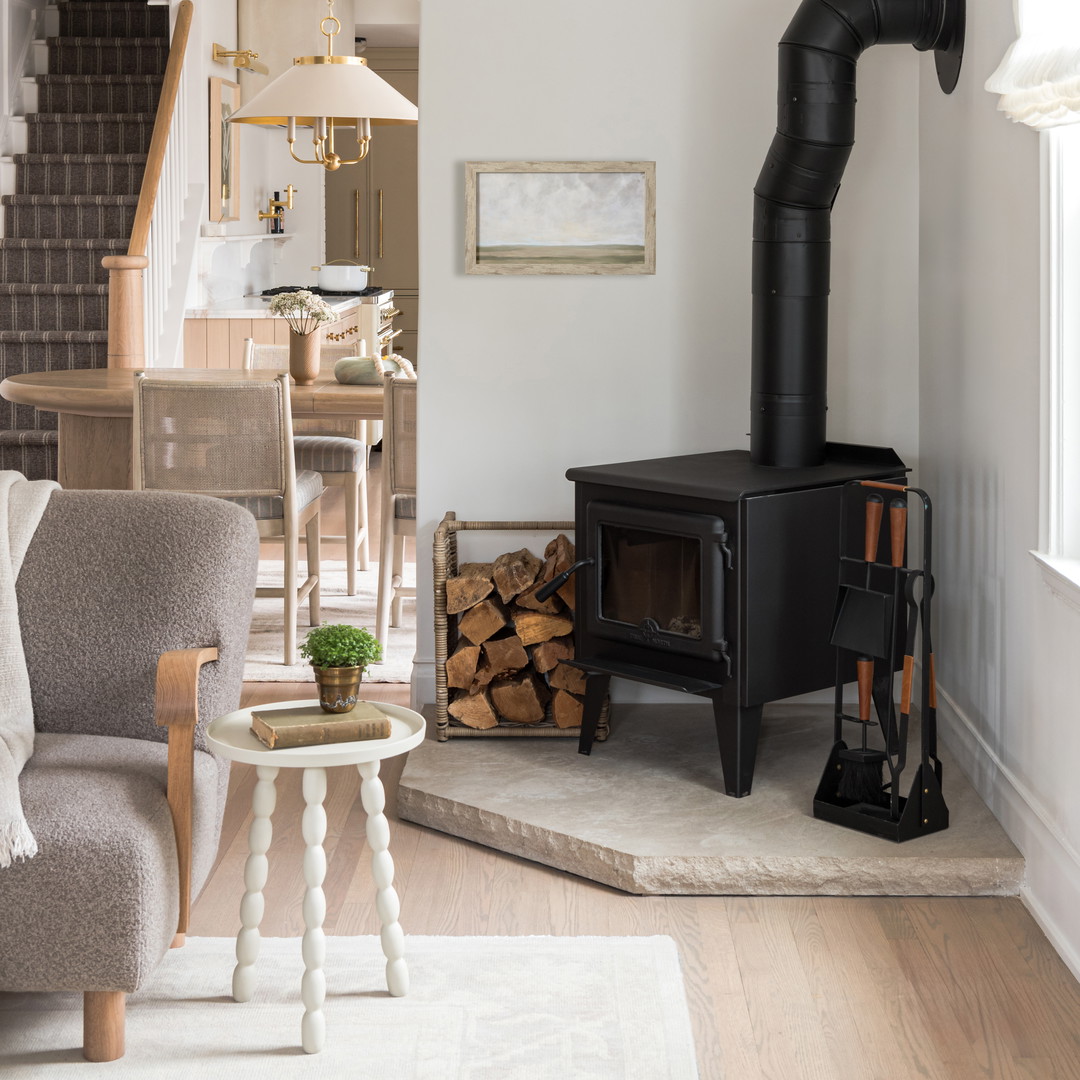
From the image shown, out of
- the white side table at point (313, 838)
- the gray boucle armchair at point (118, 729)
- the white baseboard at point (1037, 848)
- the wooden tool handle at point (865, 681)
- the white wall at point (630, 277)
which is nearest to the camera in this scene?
the gray boucle armchair at point (118, 729)

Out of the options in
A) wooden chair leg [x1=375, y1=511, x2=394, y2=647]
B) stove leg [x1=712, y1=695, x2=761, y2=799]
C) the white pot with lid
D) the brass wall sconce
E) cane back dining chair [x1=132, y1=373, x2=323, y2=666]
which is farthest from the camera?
the white pot with lid

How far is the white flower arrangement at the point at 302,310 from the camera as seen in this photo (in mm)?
5023

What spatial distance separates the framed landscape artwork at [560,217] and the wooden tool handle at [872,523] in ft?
3.97

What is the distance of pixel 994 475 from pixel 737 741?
0.85m

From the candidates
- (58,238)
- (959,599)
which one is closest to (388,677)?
(959,599)

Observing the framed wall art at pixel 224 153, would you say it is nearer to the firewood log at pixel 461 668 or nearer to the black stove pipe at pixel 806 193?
the firewood log at pixel 461 668

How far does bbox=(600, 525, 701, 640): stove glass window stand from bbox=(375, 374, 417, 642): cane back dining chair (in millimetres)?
1366

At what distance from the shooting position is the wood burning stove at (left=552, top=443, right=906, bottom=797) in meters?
3.12

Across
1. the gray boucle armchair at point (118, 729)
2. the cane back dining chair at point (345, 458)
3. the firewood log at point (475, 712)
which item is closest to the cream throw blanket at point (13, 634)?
the gray boucle armchair at point (118, 729)

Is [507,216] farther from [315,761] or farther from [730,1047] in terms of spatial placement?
[730,1047]

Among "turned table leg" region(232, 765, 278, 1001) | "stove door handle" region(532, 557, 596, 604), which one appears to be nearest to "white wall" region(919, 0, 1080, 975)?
"stove door handle" region(532, 557, 596, 604)

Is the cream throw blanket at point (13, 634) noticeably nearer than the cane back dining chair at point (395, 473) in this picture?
Yes

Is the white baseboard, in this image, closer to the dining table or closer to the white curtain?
the white curtain

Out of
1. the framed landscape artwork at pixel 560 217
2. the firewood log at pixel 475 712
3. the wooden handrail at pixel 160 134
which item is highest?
the wooden handrail at pixel 160 134
